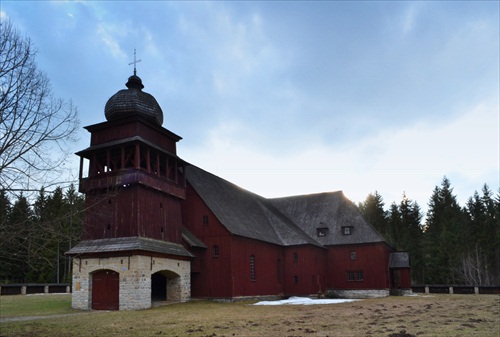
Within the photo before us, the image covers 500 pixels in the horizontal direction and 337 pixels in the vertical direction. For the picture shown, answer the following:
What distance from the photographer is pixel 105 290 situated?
86.5 ft

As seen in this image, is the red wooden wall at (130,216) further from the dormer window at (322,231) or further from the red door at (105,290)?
the dormer window at (322,231)

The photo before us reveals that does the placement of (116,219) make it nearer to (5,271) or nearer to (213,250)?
(213,250)

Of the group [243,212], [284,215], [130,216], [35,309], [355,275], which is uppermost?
[284,215]

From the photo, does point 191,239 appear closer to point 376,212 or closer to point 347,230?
point 347,230

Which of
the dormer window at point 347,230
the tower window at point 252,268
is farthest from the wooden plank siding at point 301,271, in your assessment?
the tower window at point 252,268

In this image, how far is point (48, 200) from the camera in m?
12.2

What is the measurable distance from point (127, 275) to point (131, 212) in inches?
151

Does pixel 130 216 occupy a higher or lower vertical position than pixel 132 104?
lower

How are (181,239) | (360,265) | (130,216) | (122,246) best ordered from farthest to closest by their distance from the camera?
(360,265)
(181,239)
(130,216)
(122,246)

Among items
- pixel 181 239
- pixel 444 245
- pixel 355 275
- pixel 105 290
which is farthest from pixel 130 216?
pixel 444 245

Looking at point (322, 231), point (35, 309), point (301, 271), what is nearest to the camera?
point (35, 309)

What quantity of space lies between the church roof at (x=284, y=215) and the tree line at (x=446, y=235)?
Answer: 71.4ft

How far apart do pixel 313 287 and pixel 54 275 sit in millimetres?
33067

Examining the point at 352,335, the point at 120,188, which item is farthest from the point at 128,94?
the point at 352,335
